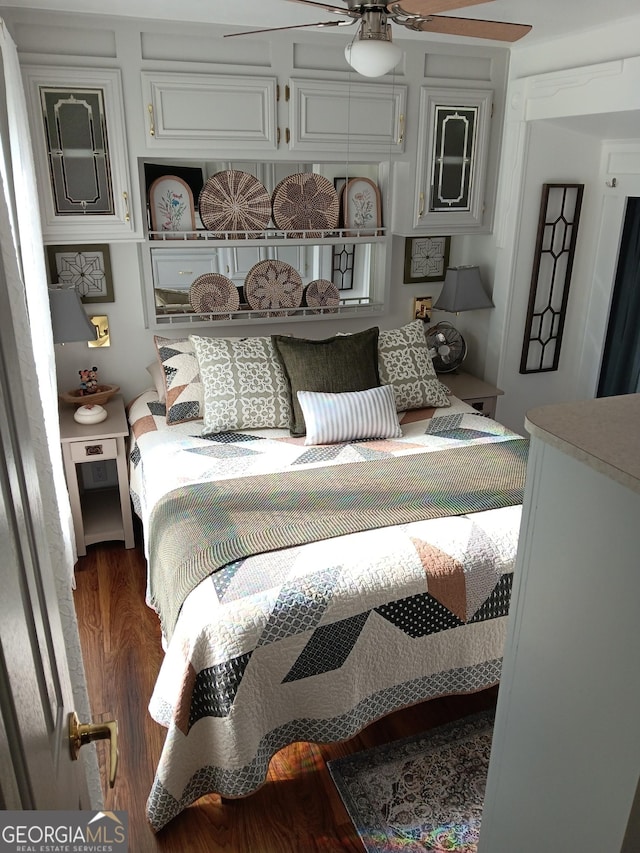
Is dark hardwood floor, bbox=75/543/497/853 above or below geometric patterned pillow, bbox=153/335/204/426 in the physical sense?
below

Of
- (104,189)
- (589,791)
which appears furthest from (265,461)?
(589,791)

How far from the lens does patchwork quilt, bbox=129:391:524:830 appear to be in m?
1.85

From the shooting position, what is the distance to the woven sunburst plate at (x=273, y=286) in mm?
3477

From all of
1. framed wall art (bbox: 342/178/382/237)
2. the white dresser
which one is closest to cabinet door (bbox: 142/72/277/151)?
framed wall art (bbox: 342/178/382/237)

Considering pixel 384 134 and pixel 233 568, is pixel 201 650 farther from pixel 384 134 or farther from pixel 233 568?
pixel 384 134

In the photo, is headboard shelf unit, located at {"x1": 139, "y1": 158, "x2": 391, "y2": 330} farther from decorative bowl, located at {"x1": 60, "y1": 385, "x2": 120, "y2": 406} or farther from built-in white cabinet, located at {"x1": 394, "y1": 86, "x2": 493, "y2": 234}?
decorative bowl, located at {"x1": 60, "y1": 385, "x2": 120, "y2": 406}

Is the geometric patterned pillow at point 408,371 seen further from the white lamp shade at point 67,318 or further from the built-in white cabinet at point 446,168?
the white lamp shade at point 67,318

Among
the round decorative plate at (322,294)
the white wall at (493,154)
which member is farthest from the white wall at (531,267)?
the round decorative plate at (322,294)

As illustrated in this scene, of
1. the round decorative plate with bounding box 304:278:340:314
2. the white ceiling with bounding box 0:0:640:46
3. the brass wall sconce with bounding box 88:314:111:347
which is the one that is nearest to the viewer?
the white ceiling with bounding box 0:0:640:46

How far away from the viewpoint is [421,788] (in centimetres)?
206

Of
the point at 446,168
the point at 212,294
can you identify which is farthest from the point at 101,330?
the point at 446,168

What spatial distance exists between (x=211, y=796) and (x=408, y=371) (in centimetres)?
202

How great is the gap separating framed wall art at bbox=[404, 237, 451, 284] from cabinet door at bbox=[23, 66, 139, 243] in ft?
5.24

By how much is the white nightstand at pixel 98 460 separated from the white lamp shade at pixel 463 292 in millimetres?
1869
